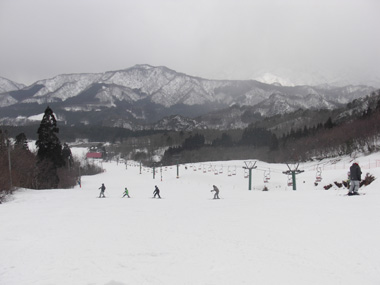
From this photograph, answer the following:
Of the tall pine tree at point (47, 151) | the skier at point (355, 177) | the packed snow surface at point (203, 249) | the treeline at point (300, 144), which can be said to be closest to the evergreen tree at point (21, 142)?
the tall pine tree at point (47, 151)

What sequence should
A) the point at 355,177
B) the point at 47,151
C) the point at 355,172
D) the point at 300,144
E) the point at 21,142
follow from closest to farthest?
the point at 355,172
the point at 355,177
the point at 47,151
the point at 21,142
the point at 300,144

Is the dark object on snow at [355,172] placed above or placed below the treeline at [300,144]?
below

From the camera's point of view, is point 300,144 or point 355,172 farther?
point 300,144

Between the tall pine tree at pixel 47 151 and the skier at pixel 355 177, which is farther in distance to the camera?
the tall pine tree at pixel 47 151

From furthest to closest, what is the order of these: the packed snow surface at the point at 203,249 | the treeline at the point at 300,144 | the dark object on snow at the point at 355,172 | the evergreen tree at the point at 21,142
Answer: the treeline at the point at 300,144, the evergreen tree at the point at 21,142, the dark object on snow at the point at 355,172, the packed snow surface at the point at 203,249

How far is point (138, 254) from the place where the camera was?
8.91m

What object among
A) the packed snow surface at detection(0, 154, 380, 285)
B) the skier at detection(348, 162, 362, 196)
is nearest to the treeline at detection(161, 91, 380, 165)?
the skier at detection(348, 162, 362, 196)

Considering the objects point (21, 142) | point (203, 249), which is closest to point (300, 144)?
point (21, 142)

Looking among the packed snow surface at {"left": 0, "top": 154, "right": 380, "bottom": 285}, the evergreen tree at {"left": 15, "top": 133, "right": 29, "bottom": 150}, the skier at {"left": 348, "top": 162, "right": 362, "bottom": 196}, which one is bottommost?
the packed snow surface at {"left": 0, "top": 154, "right": 380, "bottom": 285}

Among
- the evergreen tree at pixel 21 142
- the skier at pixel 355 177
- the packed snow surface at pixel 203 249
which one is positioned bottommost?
the packed snow surface at pixel 203 249

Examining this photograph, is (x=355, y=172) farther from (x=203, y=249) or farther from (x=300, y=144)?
(x=300, y=144)

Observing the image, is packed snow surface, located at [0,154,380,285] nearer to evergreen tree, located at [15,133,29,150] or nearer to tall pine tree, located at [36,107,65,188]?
tall pine tree, located at [36,107,65,188]

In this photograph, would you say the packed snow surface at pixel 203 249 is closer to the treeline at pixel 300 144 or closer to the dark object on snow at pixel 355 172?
the dark object on snow at pixel 355 172

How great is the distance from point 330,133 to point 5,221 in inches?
4155
